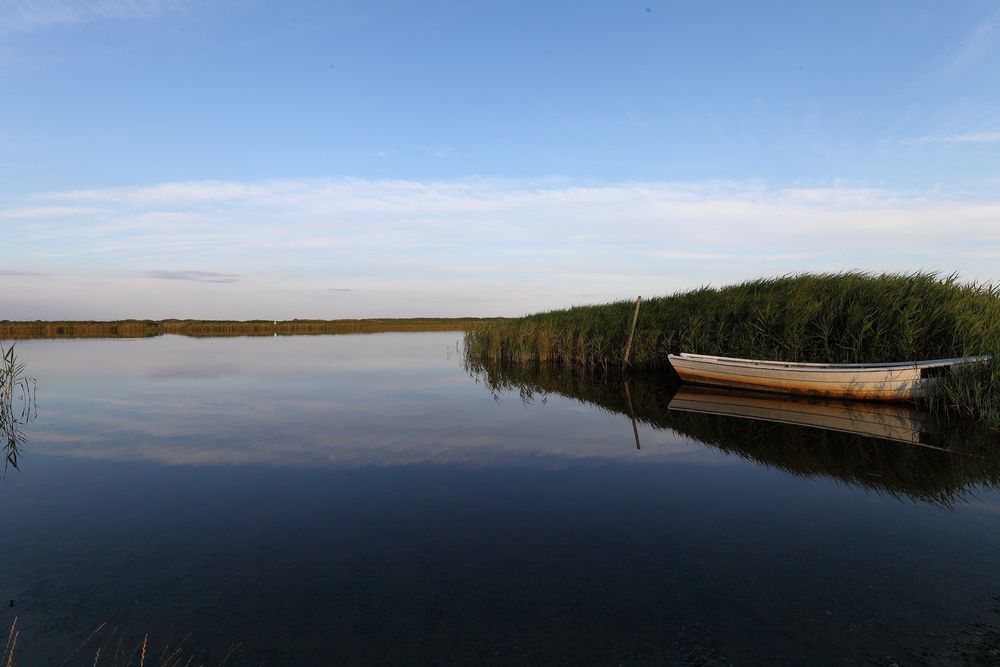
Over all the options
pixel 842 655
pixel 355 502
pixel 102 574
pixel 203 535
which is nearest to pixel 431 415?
pixel 355 502

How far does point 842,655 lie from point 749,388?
1342 centimetres

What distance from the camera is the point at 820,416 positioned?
12242mm

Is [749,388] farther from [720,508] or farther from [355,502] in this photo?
[355,502]

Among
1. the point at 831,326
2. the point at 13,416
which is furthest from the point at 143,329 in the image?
the point at 831,326

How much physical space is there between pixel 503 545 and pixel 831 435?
315 inches

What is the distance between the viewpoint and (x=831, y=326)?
15.6 m

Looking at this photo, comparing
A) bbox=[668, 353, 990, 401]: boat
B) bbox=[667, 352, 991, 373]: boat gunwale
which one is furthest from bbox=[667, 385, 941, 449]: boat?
bbox=[667, 352, 991, 373]: boat gunwale

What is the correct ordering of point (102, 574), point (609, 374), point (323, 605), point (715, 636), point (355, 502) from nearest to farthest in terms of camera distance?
point (715, 636) < point (323, 605) < point (102, 574) < point (355, 502) < point (609, 374)

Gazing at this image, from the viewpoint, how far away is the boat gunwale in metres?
11.9

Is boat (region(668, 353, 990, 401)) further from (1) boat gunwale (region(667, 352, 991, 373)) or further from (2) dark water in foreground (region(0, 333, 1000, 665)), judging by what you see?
(2) dark water in foreground (region(0, 333, 1000, 665))

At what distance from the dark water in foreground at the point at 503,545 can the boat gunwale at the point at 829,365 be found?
398 centimetres

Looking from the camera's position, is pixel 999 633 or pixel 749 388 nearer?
pixel 999 633

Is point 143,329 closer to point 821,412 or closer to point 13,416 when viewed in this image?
point 13,416

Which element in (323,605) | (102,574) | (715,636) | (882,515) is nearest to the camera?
(715,636)
